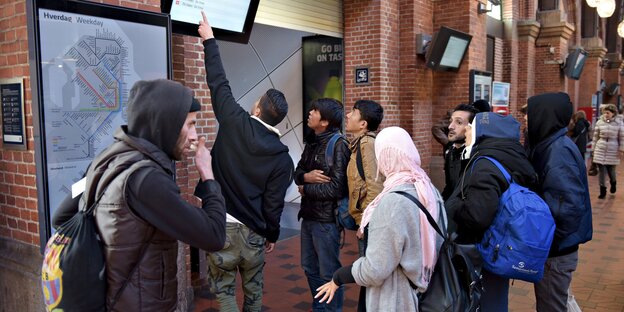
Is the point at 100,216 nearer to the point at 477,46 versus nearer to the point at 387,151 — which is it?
the point at 387,151

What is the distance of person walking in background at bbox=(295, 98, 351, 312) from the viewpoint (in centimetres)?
397

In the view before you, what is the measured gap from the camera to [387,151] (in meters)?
2.65

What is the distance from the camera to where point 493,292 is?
10.6ft

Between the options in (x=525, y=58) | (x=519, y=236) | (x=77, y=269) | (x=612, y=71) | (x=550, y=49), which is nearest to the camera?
(x=77, y=269)

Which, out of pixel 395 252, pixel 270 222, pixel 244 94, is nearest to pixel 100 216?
pixel 395 252

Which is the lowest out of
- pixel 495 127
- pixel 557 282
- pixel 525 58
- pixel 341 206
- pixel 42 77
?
pixel 557 282

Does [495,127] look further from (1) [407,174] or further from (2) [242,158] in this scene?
(2) [242,158]

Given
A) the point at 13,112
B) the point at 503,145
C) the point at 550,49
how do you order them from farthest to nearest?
the point at 550,49 < the point at 13,112 < the point at 503,145

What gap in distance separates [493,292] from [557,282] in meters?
0.56

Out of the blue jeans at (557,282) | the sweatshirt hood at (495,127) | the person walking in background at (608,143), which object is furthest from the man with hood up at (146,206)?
the person walking in background at (608,143)

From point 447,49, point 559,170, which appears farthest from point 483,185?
point 447,49

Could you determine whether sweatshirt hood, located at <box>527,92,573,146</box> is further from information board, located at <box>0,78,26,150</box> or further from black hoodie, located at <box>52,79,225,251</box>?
information board, located at <box>0,78,26,150</box>

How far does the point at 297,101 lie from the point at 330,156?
5666 millimetres

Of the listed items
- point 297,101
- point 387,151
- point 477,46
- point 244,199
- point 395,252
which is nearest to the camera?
point 395,252
